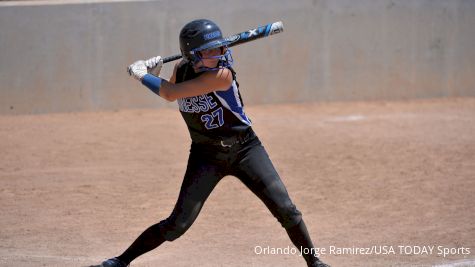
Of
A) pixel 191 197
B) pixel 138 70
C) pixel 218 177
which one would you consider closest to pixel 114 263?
pixel 191 197

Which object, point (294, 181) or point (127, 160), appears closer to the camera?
point (294, 181)

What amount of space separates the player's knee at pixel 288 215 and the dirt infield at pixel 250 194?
907mm

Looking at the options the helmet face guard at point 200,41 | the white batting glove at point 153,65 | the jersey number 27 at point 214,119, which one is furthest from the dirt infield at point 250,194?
the helmet face guard at point 200,41

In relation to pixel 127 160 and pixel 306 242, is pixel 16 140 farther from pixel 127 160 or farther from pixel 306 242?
pixel 306 242

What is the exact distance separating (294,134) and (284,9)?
2.50 meters

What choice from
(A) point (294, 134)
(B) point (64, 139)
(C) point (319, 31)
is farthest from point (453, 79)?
(B) point (64, 139)

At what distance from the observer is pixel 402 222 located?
23.8 ft

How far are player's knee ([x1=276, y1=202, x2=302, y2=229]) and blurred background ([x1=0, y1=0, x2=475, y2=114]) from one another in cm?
682

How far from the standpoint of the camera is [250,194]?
8.27 m

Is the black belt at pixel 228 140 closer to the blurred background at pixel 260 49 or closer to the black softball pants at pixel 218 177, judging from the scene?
the black softball pants at pixel 218 177

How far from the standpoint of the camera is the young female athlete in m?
5.18

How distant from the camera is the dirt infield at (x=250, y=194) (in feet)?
21.5

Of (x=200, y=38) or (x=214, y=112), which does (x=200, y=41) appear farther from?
(x=214, y=112)

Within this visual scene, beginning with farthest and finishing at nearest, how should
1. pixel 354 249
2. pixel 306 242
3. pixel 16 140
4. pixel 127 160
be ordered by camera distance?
1. pixel 16 140
2. pixel 127 160
3. pixel 354 249
4. pixel 306 242
